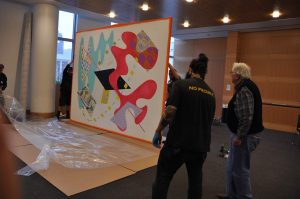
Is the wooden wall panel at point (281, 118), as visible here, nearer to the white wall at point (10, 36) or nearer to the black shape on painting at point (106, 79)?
the black shape on painting at point (106, 79)

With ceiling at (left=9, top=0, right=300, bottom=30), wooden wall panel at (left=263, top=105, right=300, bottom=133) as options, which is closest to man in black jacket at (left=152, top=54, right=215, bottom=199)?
ceiling at (left=9, top=0, right=300, bottom=30)

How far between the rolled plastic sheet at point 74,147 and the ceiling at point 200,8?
2.77 meters

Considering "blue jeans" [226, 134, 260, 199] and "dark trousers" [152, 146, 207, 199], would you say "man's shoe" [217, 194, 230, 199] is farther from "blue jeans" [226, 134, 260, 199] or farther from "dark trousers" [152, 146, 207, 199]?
"dark trousers" [152, 146, 207, 199]

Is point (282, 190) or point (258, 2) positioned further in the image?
point (258, 2)

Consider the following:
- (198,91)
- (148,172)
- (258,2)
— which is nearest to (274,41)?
(258,2)

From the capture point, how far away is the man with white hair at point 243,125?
2.42 meters

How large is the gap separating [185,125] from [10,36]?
6.27 m

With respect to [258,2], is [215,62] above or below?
below

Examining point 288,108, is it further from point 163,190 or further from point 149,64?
point 163,190

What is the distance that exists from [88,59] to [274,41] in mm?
5334

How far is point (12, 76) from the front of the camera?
690 cm

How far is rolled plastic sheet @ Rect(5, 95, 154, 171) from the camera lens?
3.51m

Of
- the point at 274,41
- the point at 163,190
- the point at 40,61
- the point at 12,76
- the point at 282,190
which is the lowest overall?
the point at 282,190

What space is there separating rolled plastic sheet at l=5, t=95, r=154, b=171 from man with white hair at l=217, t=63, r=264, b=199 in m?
1.63
